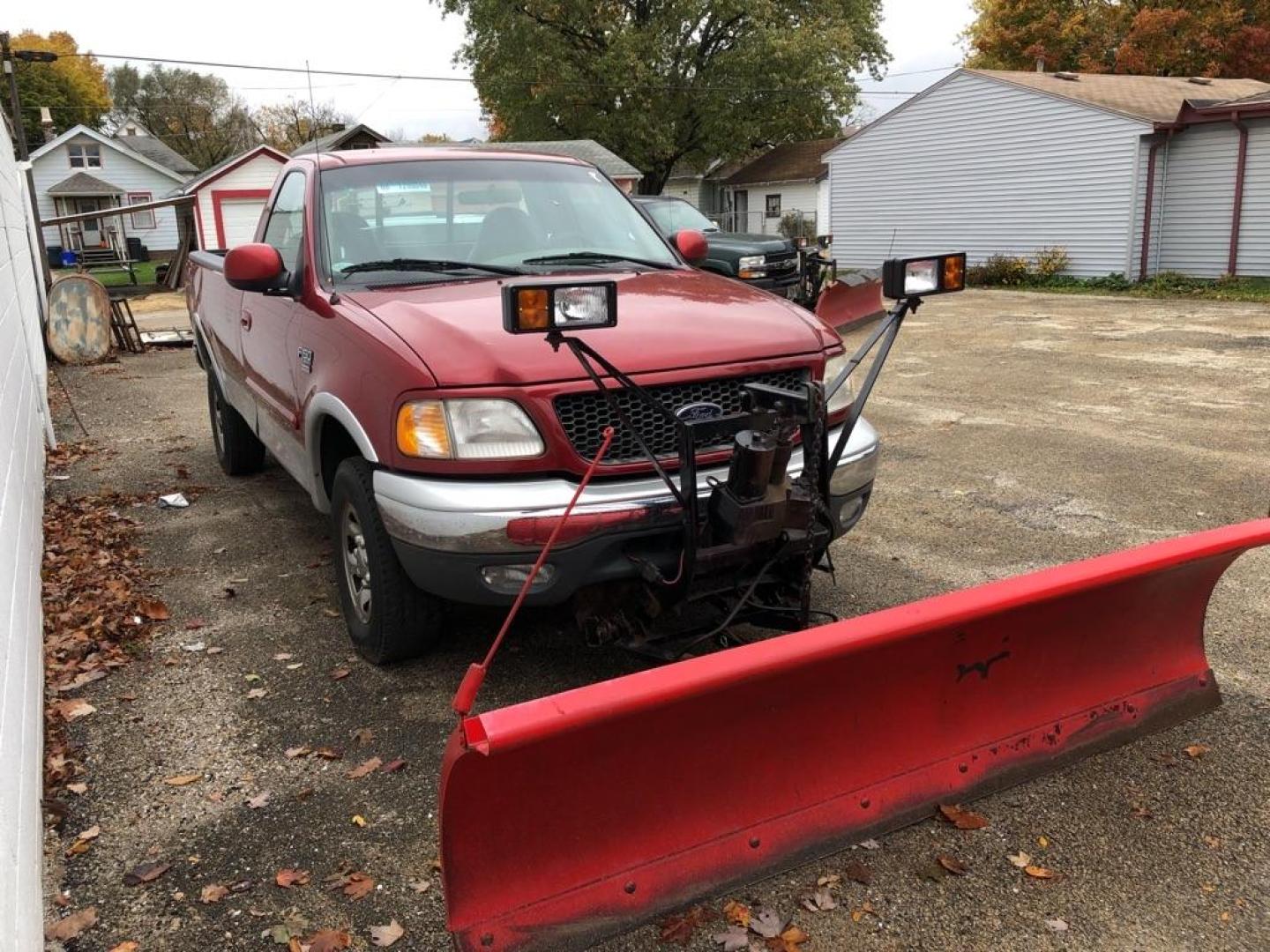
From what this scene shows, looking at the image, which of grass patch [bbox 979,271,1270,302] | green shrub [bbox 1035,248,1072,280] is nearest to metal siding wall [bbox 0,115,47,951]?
grass patch [bbox 979,271,1270,302]

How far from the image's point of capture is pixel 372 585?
3.88 metres

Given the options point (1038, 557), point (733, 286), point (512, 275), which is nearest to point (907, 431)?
point (1038, 557)

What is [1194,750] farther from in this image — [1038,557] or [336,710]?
[336,710]

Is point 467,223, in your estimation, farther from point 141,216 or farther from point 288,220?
point 141,216

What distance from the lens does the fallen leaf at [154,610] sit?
4766 mm

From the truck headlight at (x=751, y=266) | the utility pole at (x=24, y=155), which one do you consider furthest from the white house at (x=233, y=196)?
the truck headlight at (x=751, y=266)

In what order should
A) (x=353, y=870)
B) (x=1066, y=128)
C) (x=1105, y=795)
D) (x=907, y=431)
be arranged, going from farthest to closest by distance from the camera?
(x=1066, y=128) < (x=907, y=431) < (x=1105, y=795) < (x=353, y=870)

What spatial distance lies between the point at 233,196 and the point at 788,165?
66.8 feet

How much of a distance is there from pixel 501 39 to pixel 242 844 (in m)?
39.4

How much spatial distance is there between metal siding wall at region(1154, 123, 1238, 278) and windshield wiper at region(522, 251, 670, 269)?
1974 centimetres

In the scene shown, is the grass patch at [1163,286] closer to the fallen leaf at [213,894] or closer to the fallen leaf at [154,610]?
the fallen leaf at [154,610]

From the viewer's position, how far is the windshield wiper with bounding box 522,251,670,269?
464 cm

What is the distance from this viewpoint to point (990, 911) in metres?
2.76

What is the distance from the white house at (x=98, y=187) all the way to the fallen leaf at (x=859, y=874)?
1909 inches
